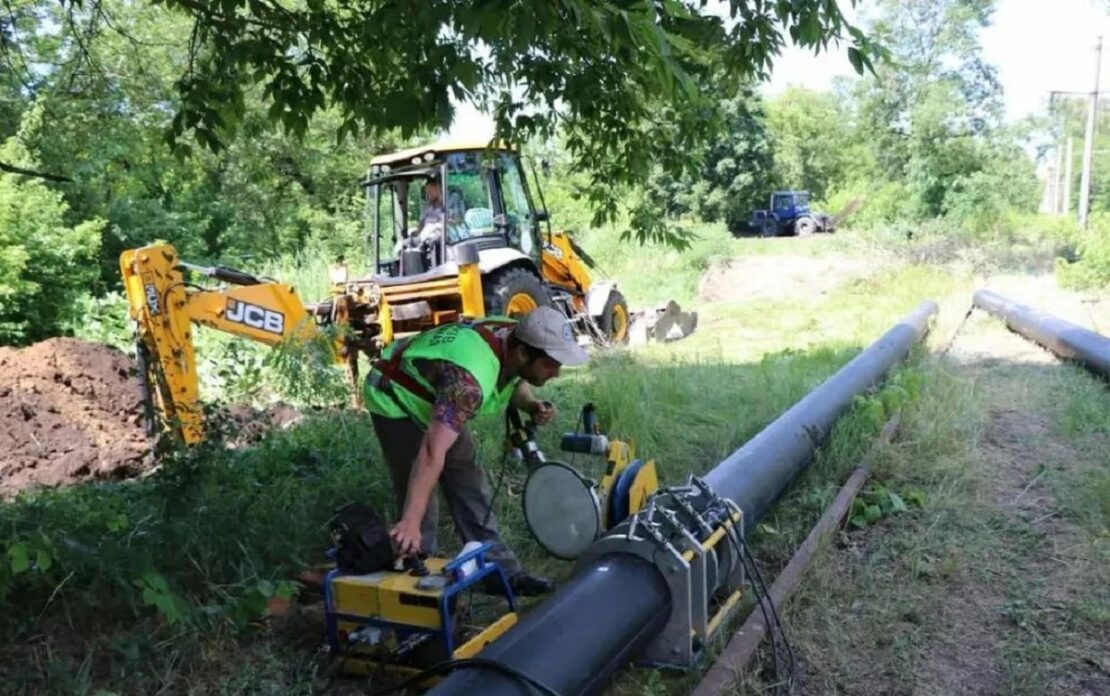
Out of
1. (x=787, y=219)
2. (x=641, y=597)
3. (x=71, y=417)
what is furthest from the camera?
(x=787, y=219)

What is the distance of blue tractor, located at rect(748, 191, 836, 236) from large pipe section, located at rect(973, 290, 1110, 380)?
2394 cm

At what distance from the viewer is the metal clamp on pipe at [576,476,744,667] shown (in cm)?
311

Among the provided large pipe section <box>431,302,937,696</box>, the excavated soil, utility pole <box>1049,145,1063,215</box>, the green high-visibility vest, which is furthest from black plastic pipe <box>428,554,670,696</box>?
utility pole <box>1049,145,1063,215</box>

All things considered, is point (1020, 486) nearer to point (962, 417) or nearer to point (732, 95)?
point (962, 417)

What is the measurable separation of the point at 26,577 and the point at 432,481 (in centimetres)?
167

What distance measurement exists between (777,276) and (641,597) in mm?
19050

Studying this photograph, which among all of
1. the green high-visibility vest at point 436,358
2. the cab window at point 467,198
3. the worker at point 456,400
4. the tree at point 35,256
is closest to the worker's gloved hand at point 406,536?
the worker at point 456,400

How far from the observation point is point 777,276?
2116 centimetres

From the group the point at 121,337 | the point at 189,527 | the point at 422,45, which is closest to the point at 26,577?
the point at 189,527

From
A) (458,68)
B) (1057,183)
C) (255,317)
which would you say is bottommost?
(255,317)

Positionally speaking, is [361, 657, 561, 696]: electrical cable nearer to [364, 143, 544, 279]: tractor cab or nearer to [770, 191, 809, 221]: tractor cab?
[364, 143, 544, 279]: tractor cab

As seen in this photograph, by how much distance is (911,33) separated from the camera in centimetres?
2936

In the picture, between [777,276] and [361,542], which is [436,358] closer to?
[361,542]

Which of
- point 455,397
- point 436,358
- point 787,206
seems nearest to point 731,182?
point 787,206
